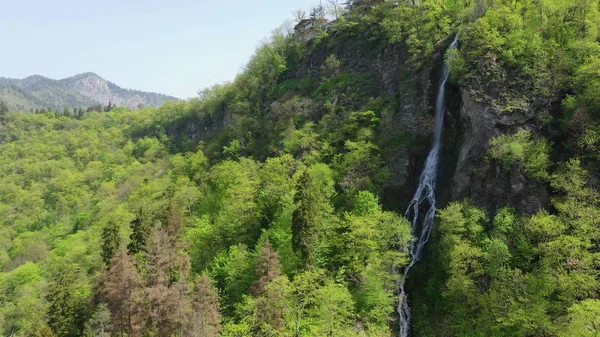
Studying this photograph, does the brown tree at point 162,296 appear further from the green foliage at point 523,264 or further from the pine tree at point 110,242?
the green foliage at point 523,264

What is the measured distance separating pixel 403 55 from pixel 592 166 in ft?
111

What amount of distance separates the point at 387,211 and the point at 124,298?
2805 cm

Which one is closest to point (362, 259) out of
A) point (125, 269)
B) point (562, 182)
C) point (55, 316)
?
point (562, 182)

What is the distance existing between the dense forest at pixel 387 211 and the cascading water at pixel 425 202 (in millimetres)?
1006

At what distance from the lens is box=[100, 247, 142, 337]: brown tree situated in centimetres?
3572

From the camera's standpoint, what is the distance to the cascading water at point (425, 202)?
128 ft

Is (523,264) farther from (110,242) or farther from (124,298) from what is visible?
(110,242)

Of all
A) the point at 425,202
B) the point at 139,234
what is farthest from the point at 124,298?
the point at 425,202

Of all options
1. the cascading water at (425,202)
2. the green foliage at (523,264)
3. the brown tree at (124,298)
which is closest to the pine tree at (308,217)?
the cascading water at (425,202)

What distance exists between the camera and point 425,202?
149 feet

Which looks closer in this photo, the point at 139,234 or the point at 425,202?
the point at 425,202

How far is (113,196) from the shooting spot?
9888cm

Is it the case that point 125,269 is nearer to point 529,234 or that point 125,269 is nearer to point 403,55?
point 529,234

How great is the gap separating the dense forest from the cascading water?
1.01m
